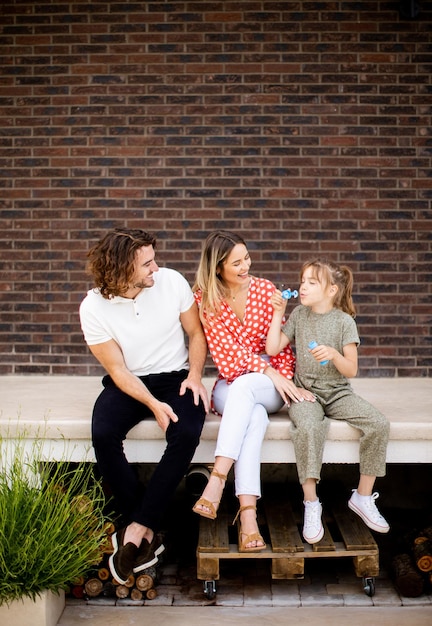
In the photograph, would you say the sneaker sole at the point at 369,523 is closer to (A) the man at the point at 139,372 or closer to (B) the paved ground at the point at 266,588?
(B) the paved ground at the point at 266,588

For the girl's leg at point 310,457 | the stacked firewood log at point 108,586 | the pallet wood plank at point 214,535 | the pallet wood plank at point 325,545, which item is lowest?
the stacked firewood log at point 108,586

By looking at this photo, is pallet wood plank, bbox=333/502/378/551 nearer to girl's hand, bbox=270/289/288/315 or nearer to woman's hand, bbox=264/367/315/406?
woman's hand, bbox=264/367/315/406

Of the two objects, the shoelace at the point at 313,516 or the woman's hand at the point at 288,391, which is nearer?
the shoelace at the point at 313,516

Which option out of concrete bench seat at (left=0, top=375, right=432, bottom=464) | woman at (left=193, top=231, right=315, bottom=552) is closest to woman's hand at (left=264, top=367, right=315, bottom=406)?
woman at (left=193, top=231, right=315, bottom=552)

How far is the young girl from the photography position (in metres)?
3.38

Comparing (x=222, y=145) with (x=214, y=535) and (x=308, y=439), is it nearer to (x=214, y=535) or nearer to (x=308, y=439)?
(x=308, y=439)

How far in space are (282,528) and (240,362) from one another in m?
0.84

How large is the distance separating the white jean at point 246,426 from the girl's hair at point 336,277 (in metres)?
0.55

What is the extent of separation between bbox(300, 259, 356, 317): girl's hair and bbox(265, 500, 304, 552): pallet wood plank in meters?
1.09

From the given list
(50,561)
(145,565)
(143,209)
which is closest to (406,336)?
(143,209)

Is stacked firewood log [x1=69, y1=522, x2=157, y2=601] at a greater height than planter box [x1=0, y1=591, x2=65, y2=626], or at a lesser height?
lesser

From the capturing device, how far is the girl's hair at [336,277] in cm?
358

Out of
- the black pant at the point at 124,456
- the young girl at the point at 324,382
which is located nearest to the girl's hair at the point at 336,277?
the young girl at the point at 324,382

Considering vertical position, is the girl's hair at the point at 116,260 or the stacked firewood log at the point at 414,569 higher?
the girl's hair at the point at 116,260
